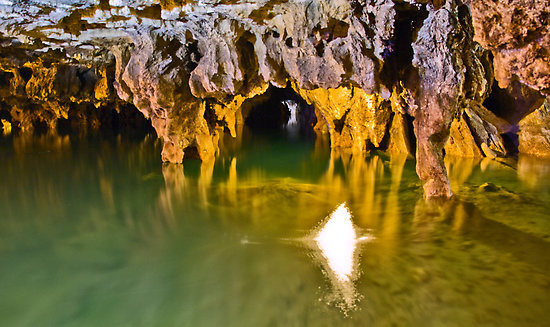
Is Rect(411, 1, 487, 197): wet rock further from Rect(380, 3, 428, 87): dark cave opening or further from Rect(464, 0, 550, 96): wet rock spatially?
Rect(464, 0, 550, 96): wet rock

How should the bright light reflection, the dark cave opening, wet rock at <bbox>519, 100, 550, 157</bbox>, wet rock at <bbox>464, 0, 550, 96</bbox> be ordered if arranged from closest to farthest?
wet rock at <bbox>464, 0, 550, 96</bbox>, the bright light reflection, the dark cave opening, wet rock at <bbox>519, 100, 550, 157</bbox>

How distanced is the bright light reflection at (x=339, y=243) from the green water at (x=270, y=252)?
0.08ft

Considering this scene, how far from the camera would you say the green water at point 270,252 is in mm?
2637

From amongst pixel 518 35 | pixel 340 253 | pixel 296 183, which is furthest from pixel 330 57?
pixel 340 253

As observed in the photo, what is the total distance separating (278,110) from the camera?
968 inches

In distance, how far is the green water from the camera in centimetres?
264

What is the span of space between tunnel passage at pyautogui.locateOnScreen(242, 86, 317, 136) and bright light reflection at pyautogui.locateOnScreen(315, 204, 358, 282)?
16.5 m

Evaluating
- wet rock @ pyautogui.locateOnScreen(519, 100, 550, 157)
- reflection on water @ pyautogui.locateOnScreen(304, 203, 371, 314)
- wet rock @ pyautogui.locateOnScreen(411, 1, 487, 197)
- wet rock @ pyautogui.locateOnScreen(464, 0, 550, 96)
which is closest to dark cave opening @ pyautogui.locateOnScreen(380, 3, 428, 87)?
wet rock @ pyautogui.locateOnScreen(411, 1, 487, 197)

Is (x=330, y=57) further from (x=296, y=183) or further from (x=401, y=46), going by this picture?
(x=296, y=183)

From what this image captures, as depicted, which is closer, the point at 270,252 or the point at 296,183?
the point at 270,252

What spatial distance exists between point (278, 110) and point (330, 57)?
19282mm

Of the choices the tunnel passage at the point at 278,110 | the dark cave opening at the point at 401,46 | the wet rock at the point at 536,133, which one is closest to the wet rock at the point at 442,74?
the dark cave opening at the point at 401,46

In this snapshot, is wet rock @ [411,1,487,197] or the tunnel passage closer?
wet rock @ [411,1,487,197]

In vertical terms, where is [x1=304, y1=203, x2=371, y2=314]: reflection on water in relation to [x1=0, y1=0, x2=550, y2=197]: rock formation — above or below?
below
